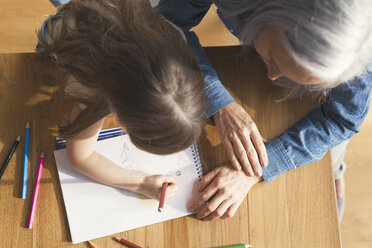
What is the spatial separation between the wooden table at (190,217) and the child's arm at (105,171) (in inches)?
2.6

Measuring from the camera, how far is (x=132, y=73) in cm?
52

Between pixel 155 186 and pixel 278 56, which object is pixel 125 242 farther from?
pixel 278 56

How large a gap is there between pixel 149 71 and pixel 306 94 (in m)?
0.42

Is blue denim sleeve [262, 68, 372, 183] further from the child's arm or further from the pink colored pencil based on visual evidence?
the pink colored pencil

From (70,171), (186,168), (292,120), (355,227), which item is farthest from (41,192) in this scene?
(355,227)

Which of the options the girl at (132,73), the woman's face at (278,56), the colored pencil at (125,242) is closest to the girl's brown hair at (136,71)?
the girl at (132,73)

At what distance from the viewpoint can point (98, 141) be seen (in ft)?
2.41

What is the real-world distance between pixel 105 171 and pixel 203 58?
31cm

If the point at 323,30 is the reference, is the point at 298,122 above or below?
below

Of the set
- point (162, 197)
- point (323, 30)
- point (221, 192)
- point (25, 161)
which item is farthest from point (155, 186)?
point (323, 30)

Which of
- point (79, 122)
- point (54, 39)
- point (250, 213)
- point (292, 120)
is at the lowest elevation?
point (250, 213)

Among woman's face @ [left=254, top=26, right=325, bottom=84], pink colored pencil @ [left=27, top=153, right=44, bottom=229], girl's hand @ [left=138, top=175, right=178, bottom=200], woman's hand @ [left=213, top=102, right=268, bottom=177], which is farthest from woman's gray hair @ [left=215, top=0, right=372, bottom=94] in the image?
pink colored pencil @ [left=27, top=153, right=44, bottom=229]

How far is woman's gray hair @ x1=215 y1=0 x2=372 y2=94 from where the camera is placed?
1.47ft

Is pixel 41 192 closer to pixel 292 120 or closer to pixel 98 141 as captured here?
pixel 98 141
